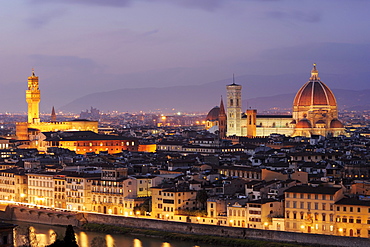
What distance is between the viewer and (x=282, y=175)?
42000 mm

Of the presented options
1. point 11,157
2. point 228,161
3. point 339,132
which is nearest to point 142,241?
point 228,161

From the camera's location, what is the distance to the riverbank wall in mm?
32812

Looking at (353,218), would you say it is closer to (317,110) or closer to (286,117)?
(317,110)

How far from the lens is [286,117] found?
10506cm

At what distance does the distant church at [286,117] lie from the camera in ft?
326

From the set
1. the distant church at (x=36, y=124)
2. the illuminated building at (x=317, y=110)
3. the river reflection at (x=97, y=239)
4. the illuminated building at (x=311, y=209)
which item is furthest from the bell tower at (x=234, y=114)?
the illuminated building at (x=311, y=209)

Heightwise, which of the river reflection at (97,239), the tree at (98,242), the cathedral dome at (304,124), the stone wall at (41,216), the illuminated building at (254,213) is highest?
the cathedral dome at (304,124)

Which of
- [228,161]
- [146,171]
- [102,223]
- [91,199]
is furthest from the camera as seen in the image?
[228,161]

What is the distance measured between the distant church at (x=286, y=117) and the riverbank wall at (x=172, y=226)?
55.7 m

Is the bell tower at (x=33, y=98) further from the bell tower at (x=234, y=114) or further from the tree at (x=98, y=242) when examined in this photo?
the tree at (x=98, y=242)

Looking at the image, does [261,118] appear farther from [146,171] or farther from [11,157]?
[146,171]

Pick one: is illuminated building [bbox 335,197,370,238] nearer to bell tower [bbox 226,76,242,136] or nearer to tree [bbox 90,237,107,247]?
tree [bbox 90,237,107,247]

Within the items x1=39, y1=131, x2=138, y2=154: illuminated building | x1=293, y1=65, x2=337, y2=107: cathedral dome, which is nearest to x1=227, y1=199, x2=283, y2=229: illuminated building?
x1=39, y1=131, x2=138, y2=154: illuminated building

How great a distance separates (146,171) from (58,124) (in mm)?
56748
